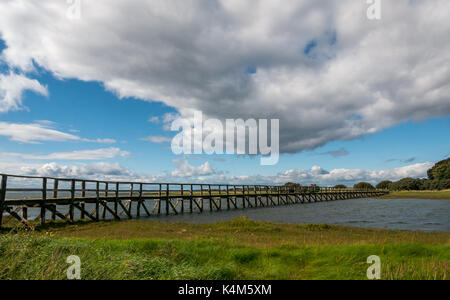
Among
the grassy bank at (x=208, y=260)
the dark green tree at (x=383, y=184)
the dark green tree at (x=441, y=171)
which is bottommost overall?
the dark green tree at (x=383, y=184)

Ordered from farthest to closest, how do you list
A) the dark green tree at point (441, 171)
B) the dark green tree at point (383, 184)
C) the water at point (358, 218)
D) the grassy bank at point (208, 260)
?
the dark green tree at point (383, 184), the dark green tree at point (441, 171), the water at point (358, 218), the grassy bank at point (208, 260)

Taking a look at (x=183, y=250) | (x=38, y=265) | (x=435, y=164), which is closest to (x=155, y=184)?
(x=183, y=250)

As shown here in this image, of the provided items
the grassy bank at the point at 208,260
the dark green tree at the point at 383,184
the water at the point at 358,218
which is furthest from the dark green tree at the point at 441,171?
the grassy bank at the point at 208,260

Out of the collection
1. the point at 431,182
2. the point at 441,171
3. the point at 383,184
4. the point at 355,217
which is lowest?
the point at 383,184

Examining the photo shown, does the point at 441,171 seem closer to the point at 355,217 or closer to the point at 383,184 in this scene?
the point at 383,184

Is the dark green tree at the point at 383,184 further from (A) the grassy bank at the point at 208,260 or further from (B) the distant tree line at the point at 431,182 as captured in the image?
(A) the grassy bank at the point at 208,260

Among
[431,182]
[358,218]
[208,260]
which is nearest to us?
[208,260]

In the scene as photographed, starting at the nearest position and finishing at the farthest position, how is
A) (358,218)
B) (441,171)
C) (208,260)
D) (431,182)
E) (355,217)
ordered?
(208,260) → (358,218) → (355,217) → (431,182) → (441,171)

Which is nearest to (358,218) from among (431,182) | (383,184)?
(431,182)

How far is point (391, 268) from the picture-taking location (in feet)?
24.8

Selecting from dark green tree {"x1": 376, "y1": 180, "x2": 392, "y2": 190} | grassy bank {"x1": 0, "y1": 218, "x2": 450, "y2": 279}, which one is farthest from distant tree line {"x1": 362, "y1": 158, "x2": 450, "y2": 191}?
grassy bank {"x1": 0, "y1": 218, "x2": 450, "y2": 279}

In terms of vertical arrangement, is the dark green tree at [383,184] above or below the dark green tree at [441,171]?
below

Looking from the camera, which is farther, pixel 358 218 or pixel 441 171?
pixel 441 171
